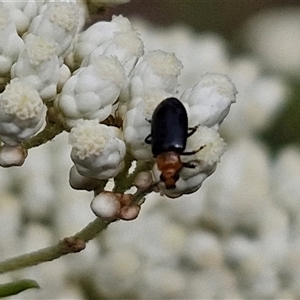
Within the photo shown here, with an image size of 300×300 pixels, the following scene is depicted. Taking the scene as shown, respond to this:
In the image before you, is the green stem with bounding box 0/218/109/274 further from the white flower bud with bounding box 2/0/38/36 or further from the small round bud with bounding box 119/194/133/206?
the white flower bud with bounding box 2/0/38/36

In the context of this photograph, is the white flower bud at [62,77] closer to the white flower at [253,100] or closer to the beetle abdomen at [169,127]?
the beetle abdomen at [169,127]

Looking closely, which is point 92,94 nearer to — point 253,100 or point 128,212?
point 128,212

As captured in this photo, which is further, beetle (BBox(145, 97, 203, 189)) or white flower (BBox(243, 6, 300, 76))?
white flower (BBox(243, 6, 300, 76))

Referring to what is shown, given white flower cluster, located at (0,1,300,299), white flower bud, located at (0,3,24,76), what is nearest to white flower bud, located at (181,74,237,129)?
white flower bud, located at (0,3,24,76)

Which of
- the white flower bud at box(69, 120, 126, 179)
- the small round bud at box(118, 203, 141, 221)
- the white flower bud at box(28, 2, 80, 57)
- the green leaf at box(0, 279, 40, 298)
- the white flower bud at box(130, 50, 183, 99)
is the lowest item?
the green leaf at box(0, 279, 40, 298)

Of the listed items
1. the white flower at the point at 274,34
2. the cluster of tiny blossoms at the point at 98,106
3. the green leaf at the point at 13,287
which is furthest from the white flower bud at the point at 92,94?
the white flower at the point at 274,34

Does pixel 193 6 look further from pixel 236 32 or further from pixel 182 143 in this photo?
pixel 182 143

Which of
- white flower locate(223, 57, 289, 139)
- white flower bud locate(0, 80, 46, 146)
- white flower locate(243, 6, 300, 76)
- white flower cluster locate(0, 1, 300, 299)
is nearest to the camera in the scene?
white flower bud locate(0, 80, 46, 146)
